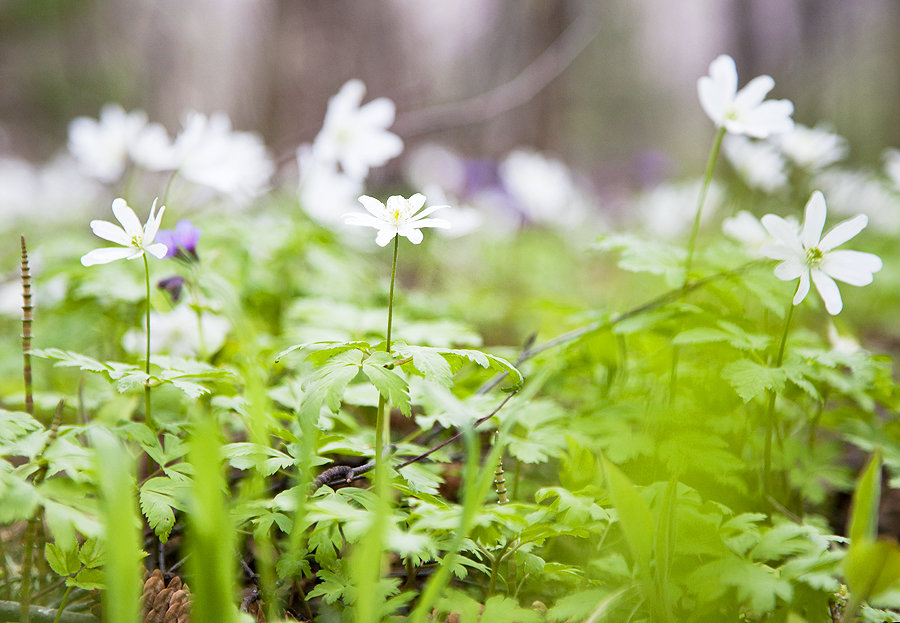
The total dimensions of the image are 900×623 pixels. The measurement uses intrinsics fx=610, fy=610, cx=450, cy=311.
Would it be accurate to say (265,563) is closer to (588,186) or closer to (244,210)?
(244,210)

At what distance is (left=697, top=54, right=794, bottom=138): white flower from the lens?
1.44 meters

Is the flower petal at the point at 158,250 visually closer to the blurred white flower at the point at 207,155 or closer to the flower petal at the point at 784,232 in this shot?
the blurred white flower at the point at 207,155

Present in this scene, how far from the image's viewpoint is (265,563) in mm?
856

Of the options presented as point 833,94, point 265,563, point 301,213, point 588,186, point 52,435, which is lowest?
point 265,563

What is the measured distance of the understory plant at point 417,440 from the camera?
89 cm

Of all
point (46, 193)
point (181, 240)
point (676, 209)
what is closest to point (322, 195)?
point (181, 240)

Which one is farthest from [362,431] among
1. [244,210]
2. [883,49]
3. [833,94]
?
[883,49]

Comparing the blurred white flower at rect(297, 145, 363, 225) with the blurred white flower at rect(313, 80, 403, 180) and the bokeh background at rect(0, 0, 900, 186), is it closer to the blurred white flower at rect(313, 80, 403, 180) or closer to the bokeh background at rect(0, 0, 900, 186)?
the blurred white flower at rect(313, 80, 403, 180)

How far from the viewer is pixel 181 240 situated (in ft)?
4.63

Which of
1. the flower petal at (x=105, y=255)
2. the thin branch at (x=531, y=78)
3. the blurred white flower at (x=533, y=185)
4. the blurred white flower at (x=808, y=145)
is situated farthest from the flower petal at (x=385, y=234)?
the thin branch at (x=531, y=78)

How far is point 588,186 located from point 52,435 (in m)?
6.75

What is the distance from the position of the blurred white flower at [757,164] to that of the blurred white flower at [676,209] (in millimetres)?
1469

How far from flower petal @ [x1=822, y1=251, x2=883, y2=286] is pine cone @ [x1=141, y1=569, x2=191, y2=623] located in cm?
133

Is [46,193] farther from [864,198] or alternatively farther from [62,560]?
[864,198]
